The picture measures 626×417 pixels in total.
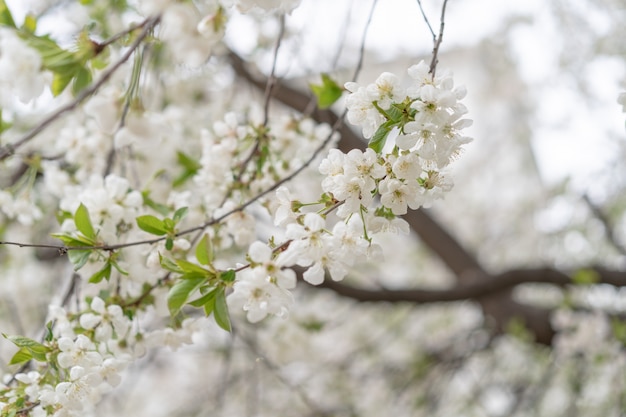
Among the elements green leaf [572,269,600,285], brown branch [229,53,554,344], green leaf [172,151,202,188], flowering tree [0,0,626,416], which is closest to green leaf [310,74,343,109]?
flowering tree [0,0,626,416]

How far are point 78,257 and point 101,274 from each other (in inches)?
1.5

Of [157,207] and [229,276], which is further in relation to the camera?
[157,207]

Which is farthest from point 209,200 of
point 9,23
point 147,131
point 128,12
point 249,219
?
point 128,12

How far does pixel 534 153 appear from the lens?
4211 millimetres

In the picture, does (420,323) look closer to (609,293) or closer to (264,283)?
(609,293)

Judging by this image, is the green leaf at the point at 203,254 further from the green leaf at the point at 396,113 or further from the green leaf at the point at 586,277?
the green leaf at the point at 586,277

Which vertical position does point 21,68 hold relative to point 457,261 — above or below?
below

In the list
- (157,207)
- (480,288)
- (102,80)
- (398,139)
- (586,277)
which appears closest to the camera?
(398,139)

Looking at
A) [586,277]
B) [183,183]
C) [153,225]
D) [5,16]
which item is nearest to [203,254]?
[153,225]

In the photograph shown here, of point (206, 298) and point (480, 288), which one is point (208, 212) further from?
point (480, 288)

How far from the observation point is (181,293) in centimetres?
66

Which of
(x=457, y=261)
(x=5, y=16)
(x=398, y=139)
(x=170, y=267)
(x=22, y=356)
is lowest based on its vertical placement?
(x=22, y=356)

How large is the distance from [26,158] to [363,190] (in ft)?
2.39

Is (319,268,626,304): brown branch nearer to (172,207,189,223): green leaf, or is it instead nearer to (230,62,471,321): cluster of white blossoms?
(172,207,189,223): green leaf
